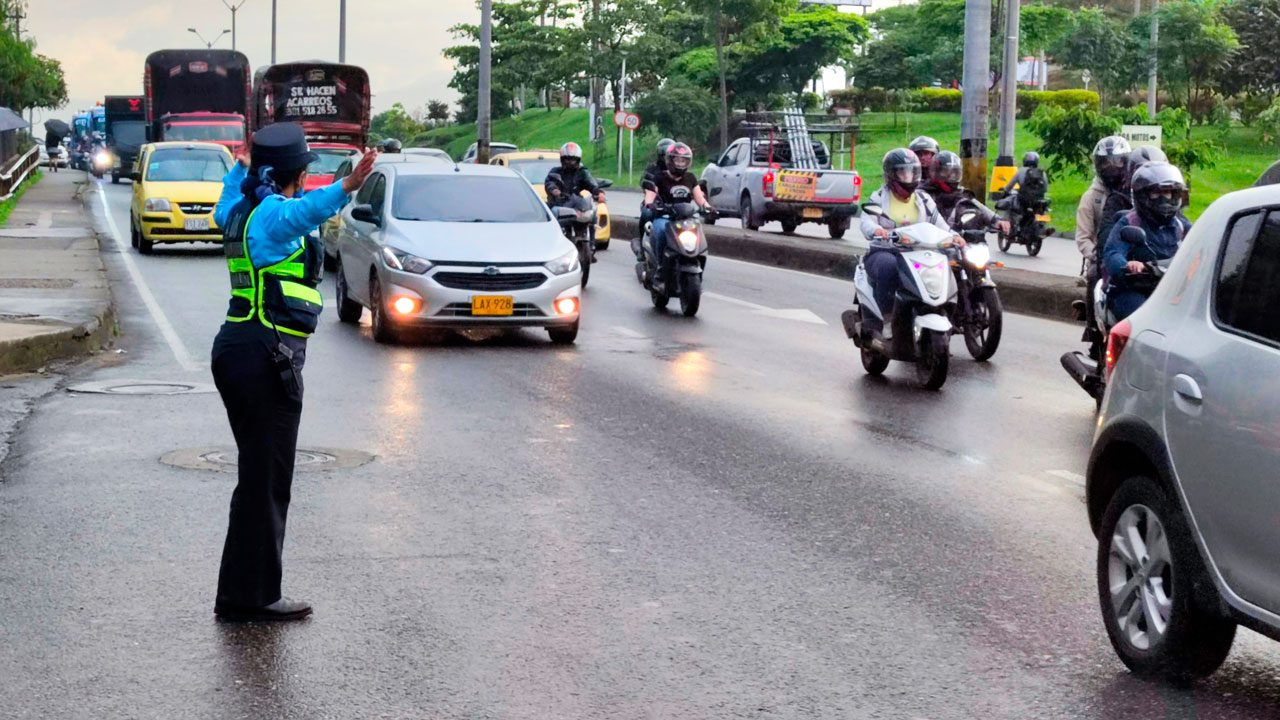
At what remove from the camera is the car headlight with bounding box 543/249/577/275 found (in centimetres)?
1574

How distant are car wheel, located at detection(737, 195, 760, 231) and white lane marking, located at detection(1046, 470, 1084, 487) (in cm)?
2506

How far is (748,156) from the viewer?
119ft

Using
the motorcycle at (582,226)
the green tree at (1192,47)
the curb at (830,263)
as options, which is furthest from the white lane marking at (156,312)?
the green tree at (1192,47)

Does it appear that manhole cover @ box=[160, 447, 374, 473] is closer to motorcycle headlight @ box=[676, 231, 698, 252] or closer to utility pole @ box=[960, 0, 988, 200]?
motorcycle headlight @ box=[676, 231, 698, 252]

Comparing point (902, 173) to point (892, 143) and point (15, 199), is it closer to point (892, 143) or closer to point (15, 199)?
point (15, 199)

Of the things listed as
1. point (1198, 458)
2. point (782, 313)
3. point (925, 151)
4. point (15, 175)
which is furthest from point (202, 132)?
point (1198, 458)

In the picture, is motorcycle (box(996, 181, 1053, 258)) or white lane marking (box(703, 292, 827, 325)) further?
motorcycle (box(996, 181, 1053, 258))

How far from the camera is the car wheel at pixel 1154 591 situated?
5.43m

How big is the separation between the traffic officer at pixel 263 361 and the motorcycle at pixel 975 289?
8588 millimetres

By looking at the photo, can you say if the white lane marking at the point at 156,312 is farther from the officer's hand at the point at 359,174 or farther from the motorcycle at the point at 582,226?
the officer's hand at the point at 359,174

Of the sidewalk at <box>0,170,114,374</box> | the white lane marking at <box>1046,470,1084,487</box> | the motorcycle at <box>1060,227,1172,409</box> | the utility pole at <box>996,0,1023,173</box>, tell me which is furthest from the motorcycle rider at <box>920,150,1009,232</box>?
the utility pole at <box>996,0,1023,173</box>

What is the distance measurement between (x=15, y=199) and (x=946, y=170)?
110 ft

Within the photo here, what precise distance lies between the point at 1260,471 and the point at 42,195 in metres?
46.7

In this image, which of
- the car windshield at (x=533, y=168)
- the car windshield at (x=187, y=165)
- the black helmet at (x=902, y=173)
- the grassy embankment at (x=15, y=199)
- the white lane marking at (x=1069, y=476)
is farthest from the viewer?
the grassy embankment at (x=15, y=199)
